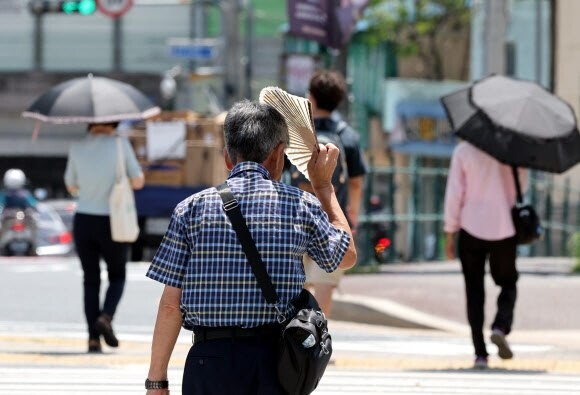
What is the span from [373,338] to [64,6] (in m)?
19.1

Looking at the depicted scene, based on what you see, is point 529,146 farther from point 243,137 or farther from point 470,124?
point 243,137

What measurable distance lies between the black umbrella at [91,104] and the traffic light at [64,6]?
19.0 metres

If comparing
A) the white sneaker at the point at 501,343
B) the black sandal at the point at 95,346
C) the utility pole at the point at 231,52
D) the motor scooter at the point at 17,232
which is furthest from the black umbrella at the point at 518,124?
the utility pole at the point at 231,52

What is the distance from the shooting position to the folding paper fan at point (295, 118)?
5.83 meters

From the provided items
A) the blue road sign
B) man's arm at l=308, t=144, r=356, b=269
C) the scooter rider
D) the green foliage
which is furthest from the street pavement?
the green foliage

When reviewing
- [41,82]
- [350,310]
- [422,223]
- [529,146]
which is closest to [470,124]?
[529,146]

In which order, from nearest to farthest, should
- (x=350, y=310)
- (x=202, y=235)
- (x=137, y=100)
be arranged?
1. (x=202, y=235)
2. (x=137, y=100)
3. (x=350, y=310)

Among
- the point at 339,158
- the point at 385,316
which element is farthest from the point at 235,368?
the point at 385,316

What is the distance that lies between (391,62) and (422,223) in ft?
53.6

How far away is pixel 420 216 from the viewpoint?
2566 cm

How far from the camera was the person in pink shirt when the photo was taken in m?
10.5

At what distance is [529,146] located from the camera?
416 inches

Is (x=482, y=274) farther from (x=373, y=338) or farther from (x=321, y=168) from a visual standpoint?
(x=321, y=168)

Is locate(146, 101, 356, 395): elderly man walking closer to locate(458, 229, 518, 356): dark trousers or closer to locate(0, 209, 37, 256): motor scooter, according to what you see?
locate(458, 229, 518, 356): dark trousers
